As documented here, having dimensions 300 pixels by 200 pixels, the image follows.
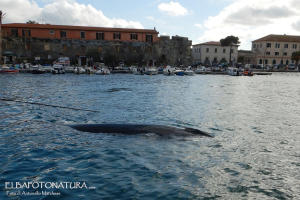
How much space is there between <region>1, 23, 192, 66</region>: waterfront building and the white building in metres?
17.0

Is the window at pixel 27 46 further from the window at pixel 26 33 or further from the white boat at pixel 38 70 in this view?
the white boat at pixel 38 70

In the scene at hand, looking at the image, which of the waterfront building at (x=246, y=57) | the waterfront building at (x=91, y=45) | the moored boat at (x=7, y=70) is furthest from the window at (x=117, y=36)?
the waterfront building at (x=246, y=57)

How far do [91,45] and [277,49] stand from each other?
240 ft

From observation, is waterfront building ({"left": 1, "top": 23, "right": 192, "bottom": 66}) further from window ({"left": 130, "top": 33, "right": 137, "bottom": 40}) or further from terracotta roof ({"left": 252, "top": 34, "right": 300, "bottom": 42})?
terracotta roof ({"left": 252, "top": 34, "right": 300, "bottom": 42})

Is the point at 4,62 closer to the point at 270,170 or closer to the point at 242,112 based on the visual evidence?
the point at 242,112

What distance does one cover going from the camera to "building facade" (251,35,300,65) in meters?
96.7

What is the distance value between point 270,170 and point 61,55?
2832 inches

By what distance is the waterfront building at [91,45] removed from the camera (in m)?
68.0

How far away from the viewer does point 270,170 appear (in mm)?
7559

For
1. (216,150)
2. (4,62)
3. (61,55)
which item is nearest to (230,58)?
(61,55)

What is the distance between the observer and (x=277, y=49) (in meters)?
97.1

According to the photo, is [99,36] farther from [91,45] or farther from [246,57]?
[246,57]

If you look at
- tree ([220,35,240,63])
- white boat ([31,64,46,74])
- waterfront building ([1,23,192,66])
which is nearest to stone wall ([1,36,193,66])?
waterfront building ([1,23,192,66])

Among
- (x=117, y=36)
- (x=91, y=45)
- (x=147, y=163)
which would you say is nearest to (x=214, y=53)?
(x=117, y=36)
